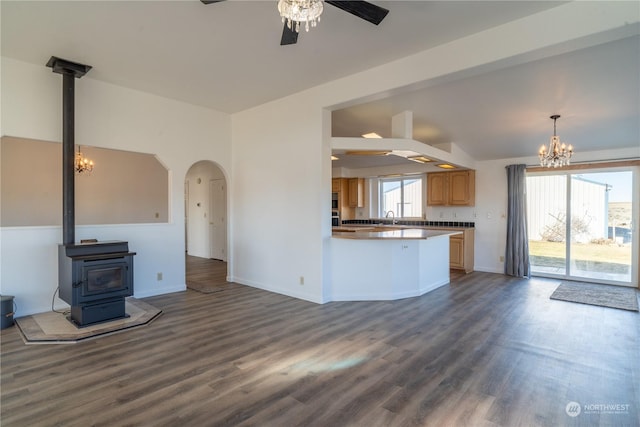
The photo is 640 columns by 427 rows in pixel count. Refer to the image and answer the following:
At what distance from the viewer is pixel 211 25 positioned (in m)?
3.01

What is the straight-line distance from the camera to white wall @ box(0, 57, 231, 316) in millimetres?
3783

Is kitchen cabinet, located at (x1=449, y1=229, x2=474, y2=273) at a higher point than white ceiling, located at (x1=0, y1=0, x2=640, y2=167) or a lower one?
lower

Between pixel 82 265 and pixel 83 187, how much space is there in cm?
354

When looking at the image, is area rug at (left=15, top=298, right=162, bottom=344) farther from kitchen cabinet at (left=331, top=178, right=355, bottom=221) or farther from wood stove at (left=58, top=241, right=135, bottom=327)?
kitchen cabinet at (left=331, top=178, right=355, bottom=221)

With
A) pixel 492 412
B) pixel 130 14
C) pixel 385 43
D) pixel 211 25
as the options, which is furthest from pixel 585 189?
pixel 130 14

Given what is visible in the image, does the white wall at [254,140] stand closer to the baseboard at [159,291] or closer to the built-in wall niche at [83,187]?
the baseboard at [159,291]

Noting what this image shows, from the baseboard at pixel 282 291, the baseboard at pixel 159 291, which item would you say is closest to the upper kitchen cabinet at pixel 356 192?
the baseboard at pixel 282 291

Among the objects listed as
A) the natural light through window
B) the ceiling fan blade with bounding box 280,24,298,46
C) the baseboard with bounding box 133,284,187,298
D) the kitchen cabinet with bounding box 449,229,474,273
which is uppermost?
the ceiling fan blade with bounding box 280,24,298,46

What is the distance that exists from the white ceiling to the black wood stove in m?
0.46

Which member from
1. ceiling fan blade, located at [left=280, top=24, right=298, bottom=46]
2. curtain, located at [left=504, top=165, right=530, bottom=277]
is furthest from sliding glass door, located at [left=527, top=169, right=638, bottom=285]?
ceiling fan blade, located at [left=280, top=24, right=298, bottom=46]

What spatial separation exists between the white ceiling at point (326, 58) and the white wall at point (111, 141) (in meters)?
0.23

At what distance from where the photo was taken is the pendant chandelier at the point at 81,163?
5.49 metres

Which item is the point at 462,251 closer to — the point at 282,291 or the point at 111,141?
the point at 282,291

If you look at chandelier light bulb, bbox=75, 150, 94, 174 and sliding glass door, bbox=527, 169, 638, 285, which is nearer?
chandelier light bulb, bbox=75, 150, 94, 174
